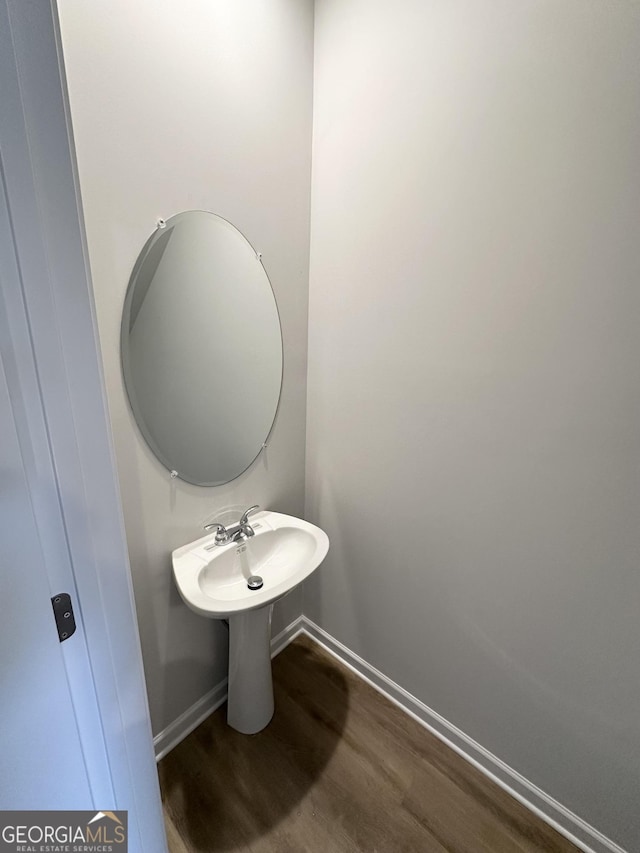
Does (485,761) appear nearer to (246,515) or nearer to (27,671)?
(246,515)

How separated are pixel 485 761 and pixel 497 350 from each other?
1.40m

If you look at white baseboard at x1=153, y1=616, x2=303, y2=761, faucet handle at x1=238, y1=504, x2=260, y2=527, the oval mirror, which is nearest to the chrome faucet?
faucet handle at x1=238, y1=504, x2=260, y2=527

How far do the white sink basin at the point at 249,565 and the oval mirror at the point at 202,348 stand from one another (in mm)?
238

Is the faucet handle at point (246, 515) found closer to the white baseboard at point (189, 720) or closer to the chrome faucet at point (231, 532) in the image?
the chrome faucet at point (231, 532)

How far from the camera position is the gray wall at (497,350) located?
0.89m

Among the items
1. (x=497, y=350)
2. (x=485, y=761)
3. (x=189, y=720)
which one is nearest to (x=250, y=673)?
(x=189, y=720)

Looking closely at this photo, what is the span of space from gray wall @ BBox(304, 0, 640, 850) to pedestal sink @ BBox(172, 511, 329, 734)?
0.30 m

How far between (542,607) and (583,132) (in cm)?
123


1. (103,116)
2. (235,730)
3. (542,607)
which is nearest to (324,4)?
(103,116)

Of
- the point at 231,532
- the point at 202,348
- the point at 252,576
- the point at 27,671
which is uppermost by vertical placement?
the point at 202,348

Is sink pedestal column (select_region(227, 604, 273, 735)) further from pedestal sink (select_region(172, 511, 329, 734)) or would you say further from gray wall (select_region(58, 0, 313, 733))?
gray wall (select_region(58, 0, 313, 733))

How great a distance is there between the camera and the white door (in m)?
0.51

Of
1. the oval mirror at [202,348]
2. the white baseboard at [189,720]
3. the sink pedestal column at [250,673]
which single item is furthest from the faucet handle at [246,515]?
the white baseboard at [189,720]

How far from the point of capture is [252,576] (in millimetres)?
1370
